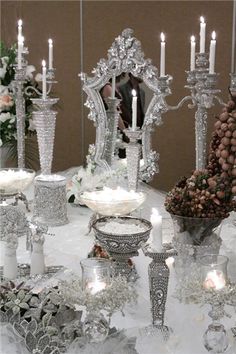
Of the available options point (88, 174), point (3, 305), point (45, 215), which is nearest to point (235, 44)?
point (88, 174)

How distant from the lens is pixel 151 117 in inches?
86.0

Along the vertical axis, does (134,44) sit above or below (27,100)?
above

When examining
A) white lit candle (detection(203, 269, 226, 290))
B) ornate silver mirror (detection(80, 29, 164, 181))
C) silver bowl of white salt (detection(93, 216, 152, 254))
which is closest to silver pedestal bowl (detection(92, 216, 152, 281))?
silver bowl of white salt (detection(93, 216, 152, 254))

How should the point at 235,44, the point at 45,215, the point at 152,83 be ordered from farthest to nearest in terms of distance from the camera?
the point at 235,44 → the point at 152,83 → the point at 45,215

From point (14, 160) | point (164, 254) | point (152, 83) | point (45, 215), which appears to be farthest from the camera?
point (14, 160)

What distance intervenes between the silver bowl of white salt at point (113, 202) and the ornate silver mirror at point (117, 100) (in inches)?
15.7

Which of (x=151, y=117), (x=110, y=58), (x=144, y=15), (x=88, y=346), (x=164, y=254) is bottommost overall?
(x=88, y=346)

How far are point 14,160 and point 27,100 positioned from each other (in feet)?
0.83

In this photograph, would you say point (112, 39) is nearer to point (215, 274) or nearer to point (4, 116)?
point (4, 116)

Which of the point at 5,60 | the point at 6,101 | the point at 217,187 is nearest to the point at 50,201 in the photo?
the point at 6,101

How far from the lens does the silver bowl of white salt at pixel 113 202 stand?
1786 millimetres

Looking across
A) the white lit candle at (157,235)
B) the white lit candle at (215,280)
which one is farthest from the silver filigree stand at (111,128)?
the white lit candle at (215,280)

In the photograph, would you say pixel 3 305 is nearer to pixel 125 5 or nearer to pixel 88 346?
pixel 88 346

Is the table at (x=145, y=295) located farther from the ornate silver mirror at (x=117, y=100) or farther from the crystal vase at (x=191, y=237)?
the ornate silver mirror at (x=117, y=100)
